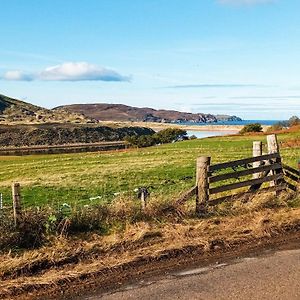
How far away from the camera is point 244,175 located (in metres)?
12.4

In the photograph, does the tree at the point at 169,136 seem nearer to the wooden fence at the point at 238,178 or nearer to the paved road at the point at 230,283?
the wooden fence at the point at 238,178

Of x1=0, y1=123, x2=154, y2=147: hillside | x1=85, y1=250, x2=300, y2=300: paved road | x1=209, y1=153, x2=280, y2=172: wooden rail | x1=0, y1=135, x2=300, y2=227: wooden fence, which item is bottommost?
x1=0, y1=123, x2=154, y2=147: hillside

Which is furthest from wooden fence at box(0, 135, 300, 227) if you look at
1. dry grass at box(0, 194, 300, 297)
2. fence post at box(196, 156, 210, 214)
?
dry grass at box(0, 194, 300, 297)

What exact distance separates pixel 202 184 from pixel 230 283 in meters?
4.49

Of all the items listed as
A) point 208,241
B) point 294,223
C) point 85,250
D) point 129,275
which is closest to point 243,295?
point 129,275

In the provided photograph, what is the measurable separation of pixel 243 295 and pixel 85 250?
3.04 meters

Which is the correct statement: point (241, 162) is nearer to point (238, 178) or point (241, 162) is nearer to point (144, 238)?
point (238, 178)

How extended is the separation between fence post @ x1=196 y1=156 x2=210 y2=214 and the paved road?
10.7 ft

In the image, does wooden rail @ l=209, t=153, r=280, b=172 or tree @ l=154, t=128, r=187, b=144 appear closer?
wooden rail @ l=209, t=153, r=280, b=172

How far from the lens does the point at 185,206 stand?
1102 cm

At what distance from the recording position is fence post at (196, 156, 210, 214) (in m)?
11.2

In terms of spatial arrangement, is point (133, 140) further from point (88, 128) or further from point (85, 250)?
point (85, 250)

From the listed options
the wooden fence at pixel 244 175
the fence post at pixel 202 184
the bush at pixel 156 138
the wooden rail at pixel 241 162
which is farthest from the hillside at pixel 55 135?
the fence post at pixel 202 184

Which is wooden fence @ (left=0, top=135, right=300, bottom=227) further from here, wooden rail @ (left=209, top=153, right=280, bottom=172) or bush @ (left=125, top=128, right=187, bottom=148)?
bush @ (left=125, top=128, right=187, bottom=148)
